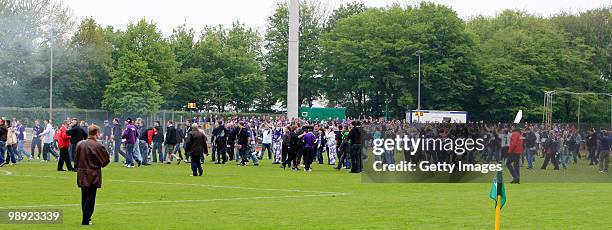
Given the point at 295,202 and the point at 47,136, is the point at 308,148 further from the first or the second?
the point at 295,202

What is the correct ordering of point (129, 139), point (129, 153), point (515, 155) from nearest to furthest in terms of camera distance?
1. point (515, 155)
2. point (129, 139)
3. point (129, 153)

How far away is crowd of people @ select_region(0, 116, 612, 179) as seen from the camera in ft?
108

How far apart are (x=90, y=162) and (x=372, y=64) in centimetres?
8411

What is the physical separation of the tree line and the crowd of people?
44860mm

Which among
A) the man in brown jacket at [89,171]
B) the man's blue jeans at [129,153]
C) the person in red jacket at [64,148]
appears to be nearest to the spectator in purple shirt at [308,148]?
the man's blue jeans at [129,153]

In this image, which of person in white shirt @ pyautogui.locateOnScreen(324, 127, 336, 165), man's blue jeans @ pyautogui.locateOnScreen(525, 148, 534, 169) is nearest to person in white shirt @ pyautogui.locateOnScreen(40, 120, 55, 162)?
person in white shirt @ pyautogui.locateOnScreen(324, 127, 336, 165)

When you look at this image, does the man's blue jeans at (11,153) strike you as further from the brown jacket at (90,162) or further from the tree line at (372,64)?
the tree line at (372,64)

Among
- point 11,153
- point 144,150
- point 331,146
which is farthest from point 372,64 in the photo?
point 11,153

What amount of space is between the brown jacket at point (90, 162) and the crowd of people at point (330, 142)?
46.1 ft

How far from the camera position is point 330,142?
1756 inches

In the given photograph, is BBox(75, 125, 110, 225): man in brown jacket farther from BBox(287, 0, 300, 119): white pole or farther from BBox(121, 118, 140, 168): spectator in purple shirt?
BBox(287, 0, 300, 119): white pole

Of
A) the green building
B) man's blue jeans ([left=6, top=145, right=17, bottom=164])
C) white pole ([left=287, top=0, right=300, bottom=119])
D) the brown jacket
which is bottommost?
man's blue jeans ([left=6, top=145, right=17, bottom=164])

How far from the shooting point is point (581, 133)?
128 feet

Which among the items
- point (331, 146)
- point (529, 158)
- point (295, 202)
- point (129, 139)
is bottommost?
point (295, 202)
